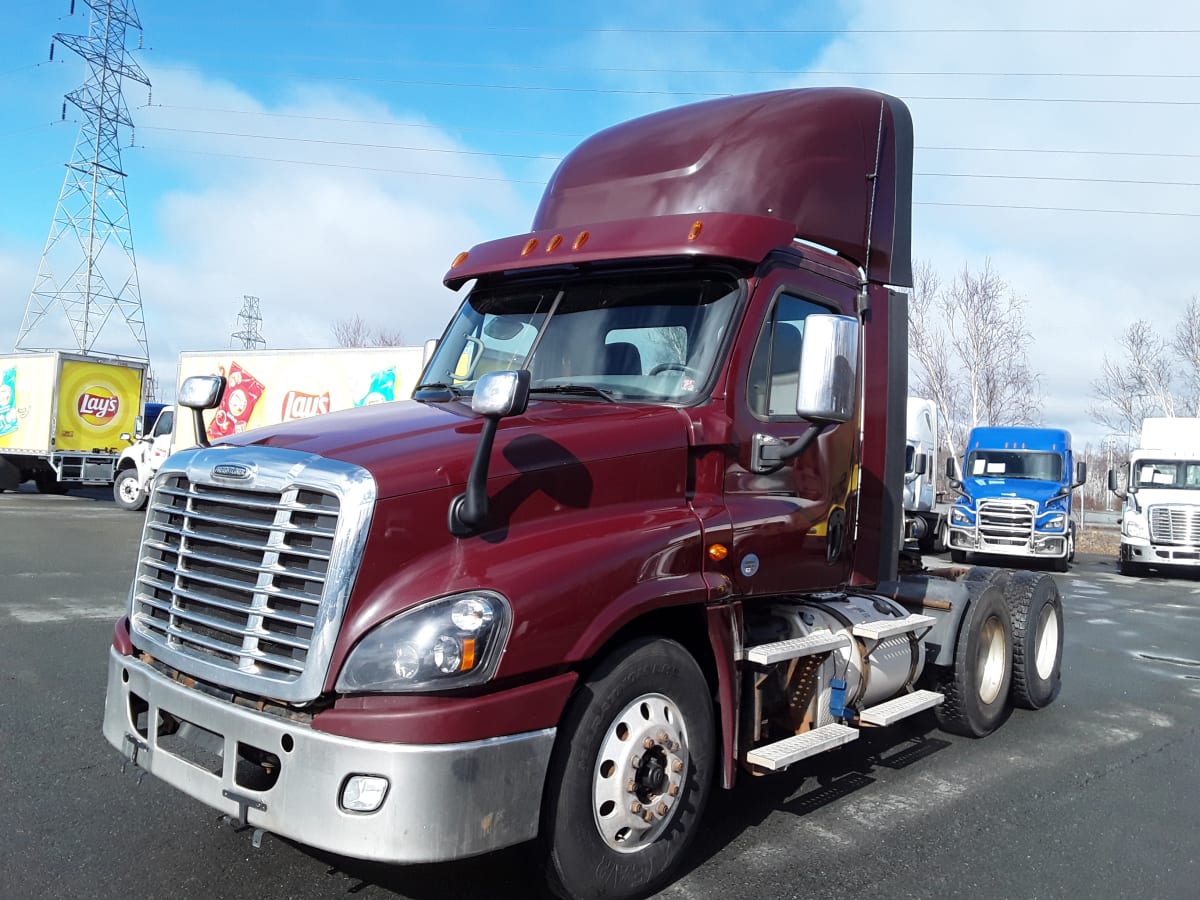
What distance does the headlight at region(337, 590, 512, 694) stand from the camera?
9.91 feet

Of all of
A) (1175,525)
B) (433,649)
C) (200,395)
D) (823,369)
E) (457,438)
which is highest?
(823,369)

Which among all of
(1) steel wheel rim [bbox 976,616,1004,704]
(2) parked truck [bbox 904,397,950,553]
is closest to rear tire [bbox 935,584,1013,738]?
(1) steel wheel rim [bbox 976,616,1004,704]

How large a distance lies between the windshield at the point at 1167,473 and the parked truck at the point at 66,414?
2417 cm

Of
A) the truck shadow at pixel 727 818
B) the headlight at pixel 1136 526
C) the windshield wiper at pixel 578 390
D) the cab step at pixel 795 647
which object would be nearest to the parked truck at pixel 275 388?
the truck shadow at pixel 727 818

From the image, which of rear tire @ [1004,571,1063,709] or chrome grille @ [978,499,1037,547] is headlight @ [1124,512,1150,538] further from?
rear tire @ [1004,571,1063,709]

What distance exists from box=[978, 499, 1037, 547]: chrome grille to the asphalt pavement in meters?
13.1

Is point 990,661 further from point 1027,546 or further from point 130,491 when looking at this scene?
point 130,491

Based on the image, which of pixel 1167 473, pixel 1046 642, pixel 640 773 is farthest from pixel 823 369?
pixel 1167 473

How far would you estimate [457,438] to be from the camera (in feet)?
11.8

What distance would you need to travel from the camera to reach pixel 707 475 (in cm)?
412

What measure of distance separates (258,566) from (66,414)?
2429 cm

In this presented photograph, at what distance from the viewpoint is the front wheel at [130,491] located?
22.2 m

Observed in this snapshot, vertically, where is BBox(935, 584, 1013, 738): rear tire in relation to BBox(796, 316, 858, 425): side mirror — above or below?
below

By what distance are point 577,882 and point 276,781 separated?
3.64 feet
